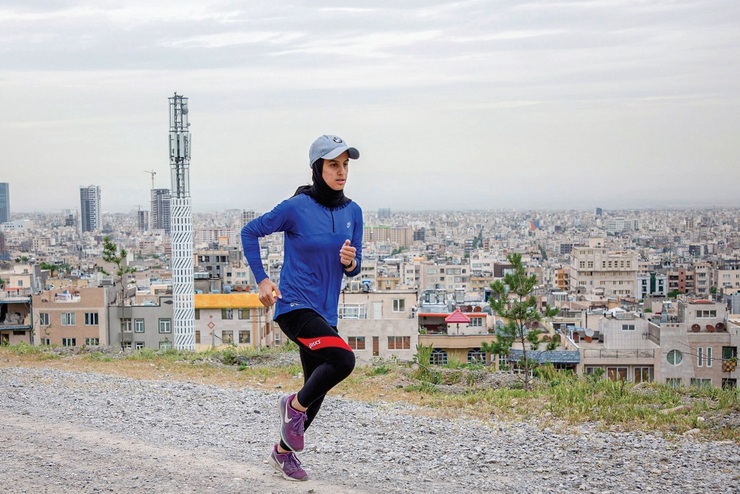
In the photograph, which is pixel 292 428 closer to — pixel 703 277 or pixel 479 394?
pixel 479 394

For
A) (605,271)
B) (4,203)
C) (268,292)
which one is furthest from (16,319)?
(4,203)

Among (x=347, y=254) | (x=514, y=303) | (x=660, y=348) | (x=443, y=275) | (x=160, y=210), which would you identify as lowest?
(x=443, y=275)

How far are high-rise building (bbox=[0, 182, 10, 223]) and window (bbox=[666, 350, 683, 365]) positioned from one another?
540 feet

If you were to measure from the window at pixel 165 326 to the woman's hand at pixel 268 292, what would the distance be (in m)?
36.6

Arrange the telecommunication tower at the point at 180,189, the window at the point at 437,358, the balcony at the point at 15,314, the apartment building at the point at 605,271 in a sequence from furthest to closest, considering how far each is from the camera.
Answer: the apartment building at the point at 605,271 < the telecommunication tower at the point at 180,189 < the balcony at the point at 15,314 < the window at the point at 437,358

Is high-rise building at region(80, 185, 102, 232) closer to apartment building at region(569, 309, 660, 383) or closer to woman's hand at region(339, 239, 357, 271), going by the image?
apartment building at region(569, 309, 660, 383)

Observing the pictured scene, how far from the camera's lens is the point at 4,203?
188 metres

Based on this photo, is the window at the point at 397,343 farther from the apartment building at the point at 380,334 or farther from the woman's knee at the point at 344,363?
the woman's knee at the point at 344,363

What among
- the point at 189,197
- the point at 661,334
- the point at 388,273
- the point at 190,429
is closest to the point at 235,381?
the point at 190,429

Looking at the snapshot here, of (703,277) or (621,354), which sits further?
(703,277)

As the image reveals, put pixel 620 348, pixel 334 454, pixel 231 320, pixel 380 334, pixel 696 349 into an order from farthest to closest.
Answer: pixel 231 320 → pixel 620 348 → pixel 696 349 → pixel 380 334 → pixel 334 454

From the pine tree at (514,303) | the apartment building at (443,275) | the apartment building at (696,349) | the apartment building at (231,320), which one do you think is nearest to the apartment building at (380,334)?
the apartment building at (696,349)

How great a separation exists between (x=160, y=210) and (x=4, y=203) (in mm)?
34225

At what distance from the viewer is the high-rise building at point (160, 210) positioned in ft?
564
